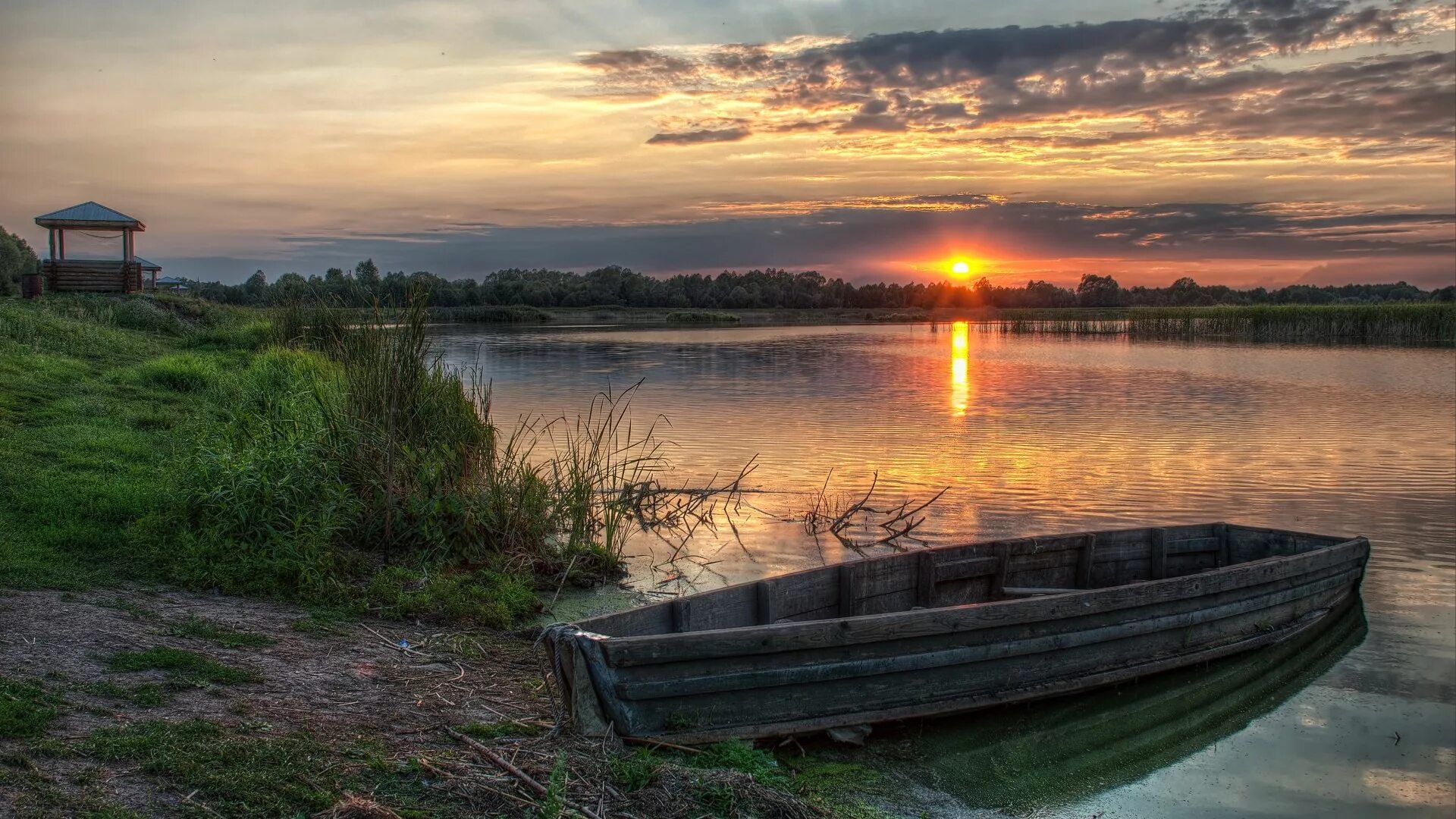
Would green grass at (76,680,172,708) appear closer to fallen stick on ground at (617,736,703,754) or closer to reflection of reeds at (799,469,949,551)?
fallen stick on ground at (617,736,703,754)

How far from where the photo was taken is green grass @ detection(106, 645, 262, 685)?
17.1ft

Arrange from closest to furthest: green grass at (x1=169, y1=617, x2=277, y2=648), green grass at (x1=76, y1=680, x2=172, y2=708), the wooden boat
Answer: green grass at (x1=76, y1=680, x2=172, y2=708), the wooden boat, green grass at (x1=169, y1=617, x2=277, y2=648)

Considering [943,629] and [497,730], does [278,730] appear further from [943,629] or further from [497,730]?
[943,629]

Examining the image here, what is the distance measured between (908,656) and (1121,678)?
6.83 ft

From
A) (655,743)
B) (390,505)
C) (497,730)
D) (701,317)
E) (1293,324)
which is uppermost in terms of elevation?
(701,317)

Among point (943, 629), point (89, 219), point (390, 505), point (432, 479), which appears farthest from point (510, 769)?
point (89, 219)

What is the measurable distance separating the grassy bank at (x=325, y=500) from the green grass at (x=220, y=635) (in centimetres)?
90

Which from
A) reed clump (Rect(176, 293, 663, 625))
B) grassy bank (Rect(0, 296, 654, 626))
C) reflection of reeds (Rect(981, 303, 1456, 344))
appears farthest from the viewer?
reflection of reeds (Rect(981, 303, 1456, 344))

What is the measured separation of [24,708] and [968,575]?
629cm

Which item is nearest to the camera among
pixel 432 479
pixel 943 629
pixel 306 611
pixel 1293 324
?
pixel 943 629

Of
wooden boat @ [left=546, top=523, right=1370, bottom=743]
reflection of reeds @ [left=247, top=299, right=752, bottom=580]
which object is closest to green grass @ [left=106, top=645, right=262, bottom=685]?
wooden boat @ [left=546, top=523, right=1370, bottom=743]

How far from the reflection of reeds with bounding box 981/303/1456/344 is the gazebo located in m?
52.0

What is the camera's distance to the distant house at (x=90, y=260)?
31891 millimetres

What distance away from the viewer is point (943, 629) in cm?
611
